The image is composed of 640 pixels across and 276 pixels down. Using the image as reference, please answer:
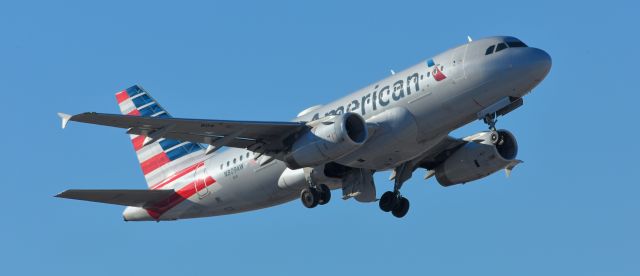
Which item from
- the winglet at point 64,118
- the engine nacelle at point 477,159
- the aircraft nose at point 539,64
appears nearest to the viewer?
the winglet at point 64,118

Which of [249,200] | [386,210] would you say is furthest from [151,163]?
[386,210]

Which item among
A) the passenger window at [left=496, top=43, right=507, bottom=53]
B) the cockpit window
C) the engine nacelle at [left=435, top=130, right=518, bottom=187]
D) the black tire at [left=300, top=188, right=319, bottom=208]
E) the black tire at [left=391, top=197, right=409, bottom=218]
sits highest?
the cockpit window

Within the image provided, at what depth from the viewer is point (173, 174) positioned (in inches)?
2299

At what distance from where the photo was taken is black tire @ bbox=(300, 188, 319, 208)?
51406mm

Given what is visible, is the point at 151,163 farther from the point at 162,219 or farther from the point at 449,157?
the point at 449,157

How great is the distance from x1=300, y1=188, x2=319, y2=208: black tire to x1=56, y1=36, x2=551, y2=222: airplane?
51mm

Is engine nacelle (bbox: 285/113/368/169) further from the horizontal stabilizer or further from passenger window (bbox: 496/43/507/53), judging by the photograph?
the horizontal stabilizer

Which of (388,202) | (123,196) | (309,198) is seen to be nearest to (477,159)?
(388,202)

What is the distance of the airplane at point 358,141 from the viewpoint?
4791cm

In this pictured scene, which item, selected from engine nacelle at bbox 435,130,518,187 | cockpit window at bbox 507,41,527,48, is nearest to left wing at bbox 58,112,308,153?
engine nacelle at bbox 435,130,518,187

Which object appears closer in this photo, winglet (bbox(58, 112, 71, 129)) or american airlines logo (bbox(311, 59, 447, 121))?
winglet (bbox(58, 112, 71, 129))

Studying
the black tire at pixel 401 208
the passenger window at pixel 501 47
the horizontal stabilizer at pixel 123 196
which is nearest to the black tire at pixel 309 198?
the black tire at pixel 401 208

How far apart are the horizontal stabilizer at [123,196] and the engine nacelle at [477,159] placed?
488 inches

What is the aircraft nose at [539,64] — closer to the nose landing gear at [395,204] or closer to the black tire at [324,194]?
the black tire at [324,194]
